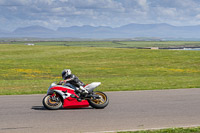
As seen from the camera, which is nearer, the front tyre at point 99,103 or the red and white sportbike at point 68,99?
the red and white sportbike at point 68,99

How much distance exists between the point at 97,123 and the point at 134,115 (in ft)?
5.07

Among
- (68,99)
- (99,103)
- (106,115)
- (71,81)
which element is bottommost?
(106,115)

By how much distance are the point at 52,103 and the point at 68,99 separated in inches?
22.7

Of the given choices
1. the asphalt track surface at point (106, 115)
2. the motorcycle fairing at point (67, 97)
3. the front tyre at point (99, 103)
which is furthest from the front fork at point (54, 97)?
the front tyre at point (99, 103)

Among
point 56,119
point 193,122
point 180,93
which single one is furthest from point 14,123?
point 180,93

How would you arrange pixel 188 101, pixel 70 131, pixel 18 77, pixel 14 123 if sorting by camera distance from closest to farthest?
pixel 70 131
pixel 14 123
pixel 188 101
pixel 18 77

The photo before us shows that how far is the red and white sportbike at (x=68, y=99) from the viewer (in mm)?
11219

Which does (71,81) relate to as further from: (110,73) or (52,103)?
(110,73)

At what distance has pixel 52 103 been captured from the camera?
36.9 ft

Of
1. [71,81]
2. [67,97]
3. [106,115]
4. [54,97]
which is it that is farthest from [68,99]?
[106,115]

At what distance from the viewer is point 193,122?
30.6 feet

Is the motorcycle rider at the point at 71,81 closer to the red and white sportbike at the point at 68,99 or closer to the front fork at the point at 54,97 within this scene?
the red and white sportbike at the point at 68,99

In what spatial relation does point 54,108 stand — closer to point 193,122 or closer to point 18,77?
point 193,122

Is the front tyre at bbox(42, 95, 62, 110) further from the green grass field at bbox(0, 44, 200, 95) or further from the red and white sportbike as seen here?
the green grass field at bbox(0, 44, 200, 95)
